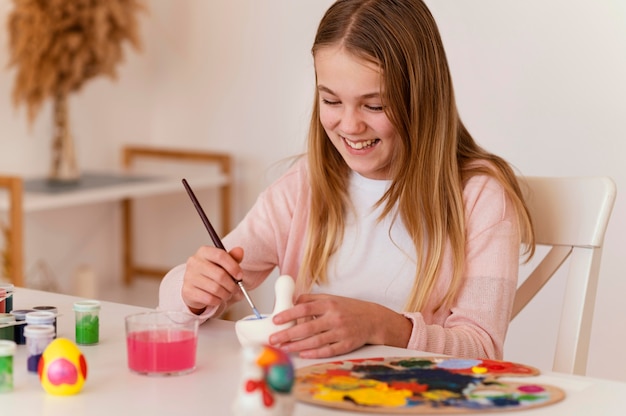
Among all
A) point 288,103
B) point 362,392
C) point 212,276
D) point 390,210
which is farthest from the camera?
point 288,103

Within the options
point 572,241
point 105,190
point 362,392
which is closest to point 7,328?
point 362,392

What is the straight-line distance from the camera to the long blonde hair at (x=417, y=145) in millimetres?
1456

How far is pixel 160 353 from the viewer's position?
105 centimetres

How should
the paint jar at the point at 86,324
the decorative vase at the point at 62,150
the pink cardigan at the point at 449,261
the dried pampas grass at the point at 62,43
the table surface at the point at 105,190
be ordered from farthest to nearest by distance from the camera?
the decorative vase at the point at 62,150 < the dried pampas grass at the point at 62,43 < the table surface at the point at 105,190 < the pink cardigan at the point at 449,261 < the paint jar at the point at 86,324

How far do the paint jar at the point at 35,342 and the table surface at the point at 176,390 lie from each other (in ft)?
0.04

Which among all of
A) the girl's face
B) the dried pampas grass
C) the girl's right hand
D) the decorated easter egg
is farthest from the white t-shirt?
the dried pampas grass

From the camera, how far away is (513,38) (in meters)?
2.76

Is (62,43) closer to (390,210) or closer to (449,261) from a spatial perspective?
(390,210)

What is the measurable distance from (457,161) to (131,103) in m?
2.17

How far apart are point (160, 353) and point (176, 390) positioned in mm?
63

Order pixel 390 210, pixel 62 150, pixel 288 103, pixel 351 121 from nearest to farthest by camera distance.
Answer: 1. pixel 351 121
2. pixel 390 210
3. pixel 62 150
4. pixel 288 103

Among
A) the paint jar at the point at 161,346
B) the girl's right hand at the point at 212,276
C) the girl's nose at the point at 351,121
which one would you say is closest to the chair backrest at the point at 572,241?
the girl's nose at the point at 351,121

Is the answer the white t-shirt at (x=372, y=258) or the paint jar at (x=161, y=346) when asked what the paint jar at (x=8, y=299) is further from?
the white t-shirt at (x=372, y=258)

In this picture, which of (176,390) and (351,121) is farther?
(351,121)
